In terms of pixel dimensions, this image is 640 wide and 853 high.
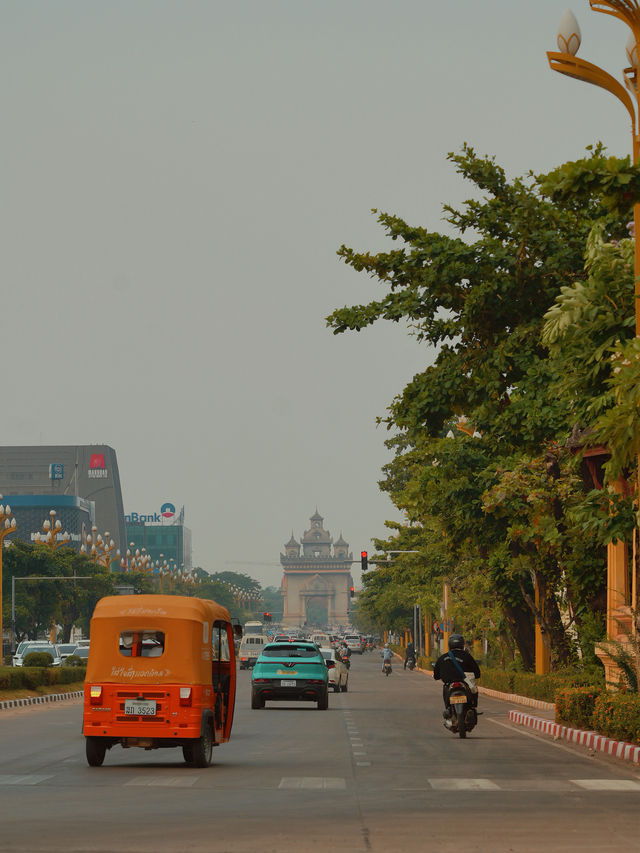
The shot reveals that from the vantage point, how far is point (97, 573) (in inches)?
4269

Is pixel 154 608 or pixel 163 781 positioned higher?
pixel 154 608

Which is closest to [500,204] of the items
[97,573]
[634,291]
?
[634,291]

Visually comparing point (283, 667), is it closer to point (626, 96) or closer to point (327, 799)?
point (626, 96)

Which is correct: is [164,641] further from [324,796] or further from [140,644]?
[324,796]

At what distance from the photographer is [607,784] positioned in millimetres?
16094

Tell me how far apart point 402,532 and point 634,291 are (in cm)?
5524

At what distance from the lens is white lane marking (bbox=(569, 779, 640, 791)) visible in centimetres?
1556

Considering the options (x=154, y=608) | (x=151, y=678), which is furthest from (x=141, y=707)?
(x=154, y=608)

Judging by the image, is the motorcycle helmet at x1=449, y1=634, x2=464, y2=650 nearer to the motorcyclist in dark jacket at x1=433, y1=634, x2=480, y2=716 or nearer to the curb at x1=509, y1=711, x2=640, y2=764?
the motorcyclist in dark jacket at x1=433, y1=634, x2=480, y2=716

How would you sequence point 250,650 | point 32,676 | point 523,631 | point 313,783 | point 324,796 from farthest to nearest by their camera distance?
point 250,650 → point 523,631 → point 32,676 → point 313,783 → point 324,796

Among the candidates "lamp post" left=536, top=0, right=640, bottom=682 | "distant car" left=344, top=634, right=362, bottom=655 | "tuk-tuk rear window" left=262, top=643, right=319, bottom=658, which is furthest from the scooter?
"distant car" left=344, top=634, right=362, bottom=655

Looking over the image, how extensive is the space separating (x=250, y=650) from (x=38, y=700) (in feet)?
132

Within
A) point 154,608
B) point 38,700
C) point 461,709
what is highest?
point 154,608

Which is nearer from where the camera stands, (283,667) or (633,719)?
(633,719)
